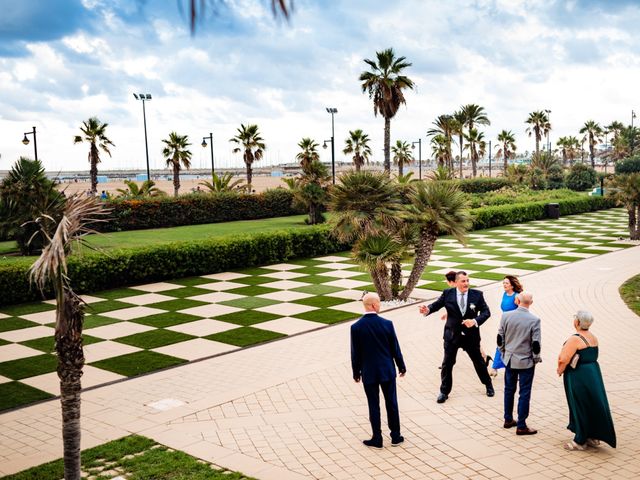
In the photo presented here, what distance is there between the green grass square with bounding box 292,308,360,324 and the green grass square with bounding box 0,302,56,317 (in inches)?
249

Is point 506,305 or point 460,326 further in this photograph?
point 506,305

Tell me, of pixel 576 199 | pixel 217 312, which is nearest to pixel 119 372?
pixel 217 312

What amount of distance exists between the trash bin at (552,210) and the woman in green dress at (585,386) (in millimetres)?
35699

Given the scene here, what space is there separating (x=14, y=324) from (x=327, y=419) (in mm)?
9169

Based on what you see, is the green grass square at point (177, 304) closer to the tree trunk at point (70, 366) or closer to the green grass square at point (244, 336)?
the green grass square at point (244, 336)

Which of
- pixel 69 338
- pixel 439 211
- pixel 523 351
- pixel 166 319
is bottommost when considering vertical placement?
pixel 166 319

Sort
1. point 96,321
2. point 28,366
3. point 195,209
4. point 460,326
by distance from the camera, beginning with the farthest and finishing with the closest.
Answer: point 195,209
point 96,321
point 28,366
point 460,326

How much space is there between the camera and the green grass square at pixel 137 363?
10.9 m

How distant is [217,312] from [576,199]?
1388 inches

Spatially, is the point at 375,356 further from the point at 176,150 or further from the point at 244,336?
the point at 176,150

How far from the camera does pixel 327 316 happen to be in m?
14.7

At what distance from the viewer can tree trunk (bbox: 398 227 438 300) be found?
15750mm

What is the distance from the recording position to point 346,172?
1628cm

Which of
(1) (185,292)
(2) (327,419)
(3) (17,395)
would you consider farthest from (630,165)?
(3) (17,395)
